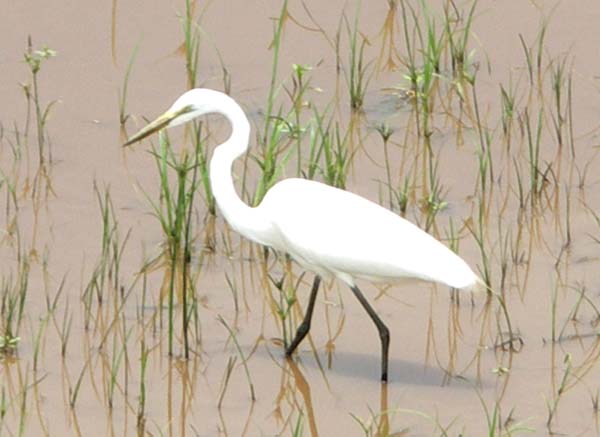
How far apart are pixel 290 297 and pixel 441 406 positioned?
0.76 m

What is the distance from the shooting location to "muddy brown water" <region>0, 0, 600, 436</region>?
Result: 6039mm

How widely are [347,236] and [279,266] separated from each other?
2.63ft

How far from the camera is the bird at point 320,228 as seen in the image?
6266 mm

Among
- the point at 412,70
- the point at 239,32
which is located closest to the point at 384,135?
the point at 412,70

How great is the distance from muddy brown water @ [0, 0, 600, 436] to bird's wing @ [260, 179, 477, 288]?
0.37 metres

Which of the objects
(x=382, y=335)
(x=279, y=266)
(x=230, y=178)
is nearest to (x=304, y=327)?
(x=382, y=335)

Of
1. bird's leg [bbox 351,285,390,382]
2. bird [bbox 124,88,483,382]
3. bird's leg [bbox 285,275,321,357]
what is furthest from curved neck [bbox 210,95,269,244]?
bird's leg [bbox 351,285,390,382]

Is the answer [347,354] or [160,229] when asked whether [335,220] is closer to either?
[347,354]

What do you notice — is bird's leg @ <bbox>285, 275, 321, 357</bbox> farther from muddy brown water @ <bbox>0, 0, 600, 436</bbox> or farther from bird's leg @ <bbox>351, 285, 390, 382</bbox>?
bird's leg @ <bbox>351, 285, 390, 382</bbox>

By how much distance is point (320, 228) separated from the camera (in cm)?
638

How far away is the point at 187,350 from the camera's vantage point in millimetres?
6289

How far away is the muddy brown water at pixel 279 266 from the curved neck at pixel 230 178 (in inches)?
13.7

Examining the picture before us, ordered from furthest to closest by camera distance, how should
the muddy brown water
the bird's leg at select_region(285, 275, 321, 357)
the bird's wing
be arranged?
the bird's leg at select_region(285, 275, 321, 357)
the bird's wing
the muddy brown water

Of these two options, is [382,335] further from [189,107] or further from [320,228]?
[189,107]
